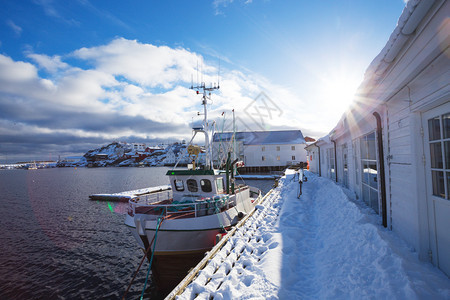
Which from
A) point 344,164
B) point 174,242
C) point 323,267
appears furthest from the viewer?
point 344,164

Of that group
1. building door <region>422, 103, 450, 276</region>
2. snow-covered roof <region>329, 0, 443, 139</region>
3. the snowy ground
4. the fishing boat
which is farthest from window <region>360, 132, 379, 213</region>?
the fishing boat

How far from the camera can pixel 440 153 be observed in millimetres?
3307

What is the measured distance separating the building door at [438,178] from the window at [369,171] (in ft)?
11.0

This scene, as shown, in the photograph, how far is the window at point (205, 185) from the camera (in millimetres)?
10852

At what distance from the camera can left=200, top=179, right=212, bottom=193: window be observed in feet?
35.6

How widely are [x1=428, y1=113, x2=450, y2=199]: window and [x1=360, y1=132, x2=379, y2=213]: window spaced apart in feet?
11.3

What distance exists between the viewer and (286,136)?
53219 mm

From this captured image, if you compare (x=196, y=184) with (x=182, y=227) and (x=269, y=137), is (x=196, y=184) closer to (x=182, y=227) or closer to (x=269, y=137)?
(x=182, y=227)

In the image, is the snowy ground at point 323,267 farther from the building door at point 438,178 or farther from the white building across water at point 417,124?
the white building across water at point 417,124

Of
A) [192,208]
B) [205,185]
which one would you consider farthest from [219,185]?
[192,208]

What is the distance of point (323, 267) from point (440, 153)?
2825 millimetres

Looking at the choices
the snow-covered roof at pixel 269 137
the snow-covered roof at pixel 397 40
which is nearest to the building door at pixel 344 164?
the snow-covered roof at pixel 397 40

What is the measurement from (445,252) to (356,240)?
1601 millimetres

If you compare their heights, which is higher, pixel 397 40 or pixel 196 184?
pixel 397 40
